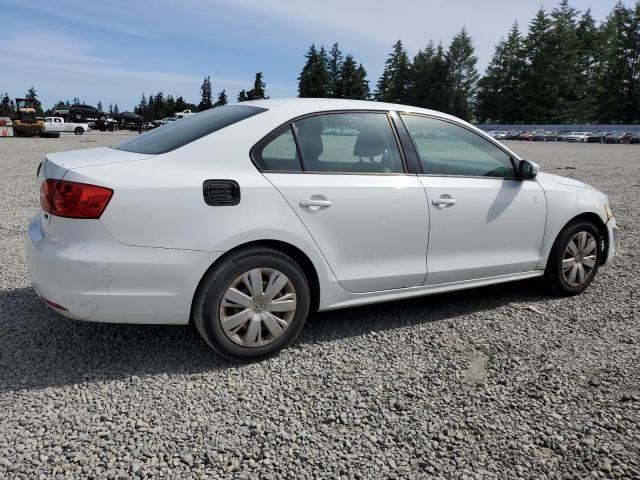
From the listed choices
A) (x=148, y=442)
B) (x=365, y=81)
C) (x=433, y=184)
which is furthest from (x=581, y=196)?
(x=365, y=81)

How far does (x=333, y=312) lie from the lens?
439 cm

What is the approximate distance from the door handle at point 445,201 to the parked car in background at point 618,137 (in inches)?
2308

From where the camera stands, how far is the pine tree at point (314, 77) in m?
108

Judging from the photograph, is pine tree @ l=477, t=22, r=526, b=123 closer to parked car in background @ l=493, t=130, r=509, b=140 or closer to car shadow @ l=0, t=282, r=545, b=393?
parked car in background @ l=493, t=130, r=509, b=140

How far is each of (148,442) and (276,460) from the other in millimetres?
617

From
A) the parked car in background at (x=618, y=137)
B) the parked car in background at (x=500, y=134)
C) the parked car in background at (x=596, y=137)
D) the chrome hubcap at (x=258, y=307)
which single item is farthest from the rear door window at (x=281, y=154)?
the parked car in background at (x=500, y=134)

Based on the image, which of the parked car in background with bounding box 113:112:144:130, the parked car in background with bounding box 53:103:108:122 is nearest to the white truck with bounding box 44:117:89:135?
the parked car in background with bounding box 53:103:108:122

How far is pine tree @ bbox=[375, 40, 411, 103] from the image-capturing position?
114 meters

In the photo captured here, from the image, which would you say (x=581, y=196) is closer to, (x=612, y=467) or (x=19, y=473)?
(x=612, y=467)

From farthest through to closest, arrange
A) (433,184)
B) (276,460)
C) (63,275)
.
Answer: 1. (433,184)
2. (63,275)
3. (276,460)

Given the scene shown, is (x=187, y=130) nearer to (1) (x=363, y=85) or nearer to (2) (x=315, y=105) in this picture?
(2) (x=315, y=105)

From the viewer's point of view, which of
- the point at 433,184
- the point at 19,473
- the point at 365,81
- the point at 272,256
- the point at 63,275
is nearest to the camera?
the point at 19,473

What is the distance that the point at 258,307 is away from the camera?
330 cm

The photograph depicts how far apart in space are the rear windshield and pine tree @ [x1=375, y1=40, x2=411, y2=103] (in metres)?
112
